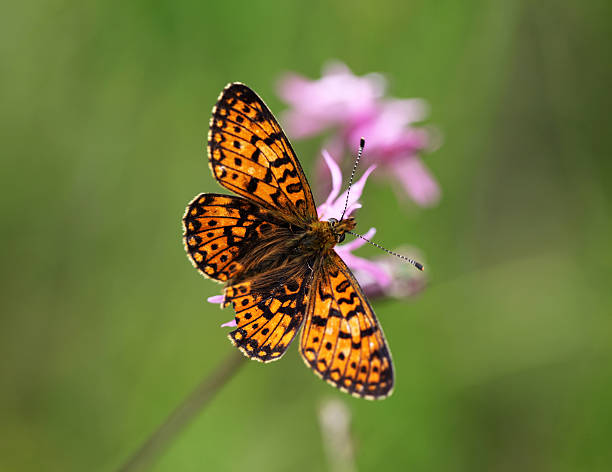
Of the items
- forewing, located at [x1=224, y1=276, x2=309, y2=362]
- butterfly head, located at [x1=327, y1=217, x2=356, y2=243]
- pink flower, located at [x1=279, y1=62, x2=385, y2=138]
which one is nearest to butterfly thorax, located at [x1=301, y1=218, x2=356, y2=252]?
butterfly head, located at [x1=327, y1=217, x2=356, y2=243]

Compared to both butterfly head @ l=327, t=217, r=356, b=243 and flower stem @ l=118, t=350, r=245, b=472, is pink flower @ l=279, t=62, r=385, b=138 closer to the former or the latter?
butterfly head @ l=327, t=217, r=356, b=243

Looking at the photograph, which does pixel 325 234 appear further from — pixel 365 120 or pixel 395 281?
pixel 365 120

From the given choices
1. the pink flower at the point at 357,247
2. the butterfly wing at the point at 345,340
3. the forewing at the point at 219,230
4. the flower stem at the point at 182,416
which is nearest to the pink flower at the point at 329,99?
the pink flower at the point at 357,247

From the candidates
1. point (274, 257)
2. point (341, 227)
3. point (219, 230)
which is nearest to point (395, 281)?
point (341, 227)

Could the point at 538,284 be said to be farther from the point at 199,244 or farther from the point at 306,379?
the point at 199,244

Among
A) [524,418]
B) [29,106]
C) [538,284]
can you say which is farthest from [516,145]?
[29,106]

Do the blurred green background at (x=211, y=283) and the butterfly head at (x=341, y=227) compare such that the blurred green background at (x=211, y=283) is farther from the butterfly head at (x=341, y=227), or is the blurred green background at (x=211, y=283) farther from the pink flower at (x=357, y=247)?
the butterfly head at (x=341, y=227)

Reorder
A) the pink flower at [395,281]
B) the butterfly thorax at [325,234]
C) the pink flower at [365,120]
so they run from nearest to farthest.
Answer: the butterfly thorax at [325,234], the pink flower at [395,281], the pink flower at [365,120]
